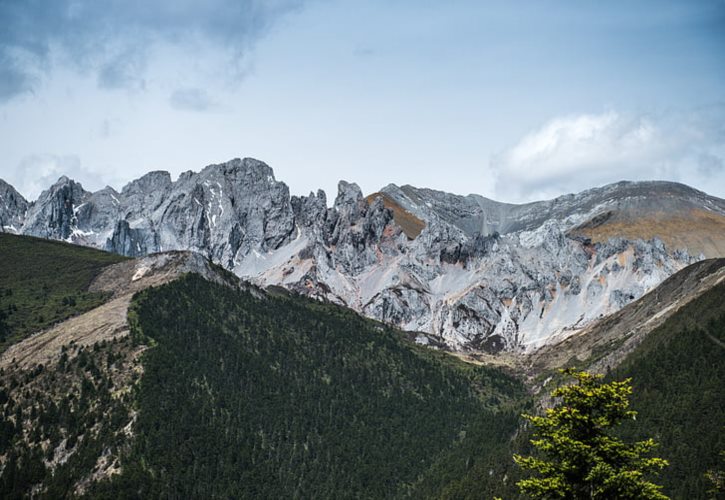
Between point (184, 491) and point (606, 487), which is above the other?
point (606, 487)

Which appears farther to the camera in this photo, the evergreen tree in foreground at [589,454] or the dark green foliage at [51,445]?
the dark green foliage at [51,445]

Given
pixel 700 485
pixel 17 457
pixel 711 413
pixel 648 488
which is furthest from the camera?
pixel 711 413

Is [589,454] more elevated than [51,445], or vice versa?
[51,445]

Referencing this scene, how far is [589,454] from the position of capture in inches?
1654

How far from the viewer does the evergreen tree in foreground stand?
4138 centimetres

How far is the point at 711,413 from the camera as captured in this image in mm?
197500

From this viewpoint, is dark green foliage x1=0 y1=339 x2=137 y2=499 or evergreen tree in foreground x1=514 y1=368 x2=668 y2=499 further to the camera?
dark green foliage x1=0 y1=339 x2=137 y2=499

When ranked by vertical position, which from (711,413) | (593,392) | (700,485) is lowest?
(700,485)

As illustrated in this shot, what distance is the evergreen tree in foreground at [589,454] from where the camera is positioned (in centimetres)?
4138

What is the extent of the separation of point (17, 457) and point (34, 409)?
17775mm

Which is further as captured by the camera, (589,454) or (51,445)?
(51,445)

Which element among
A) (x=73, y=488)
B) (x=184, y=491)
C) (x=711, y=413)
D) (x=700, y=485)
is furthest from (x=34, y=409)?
(x=711, y=413)

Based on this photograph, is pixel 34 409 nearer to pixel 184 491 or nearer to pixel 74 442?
Result: pixel 74 442

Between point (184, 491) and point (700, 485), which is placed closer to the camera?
point (700, 485)
